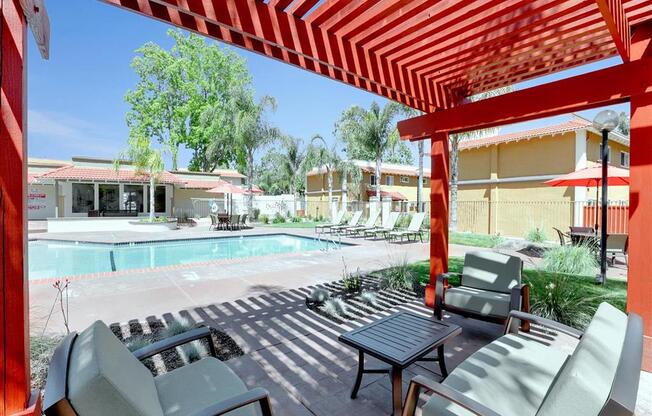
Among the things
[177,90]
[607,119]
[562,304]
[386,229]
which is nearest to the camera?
[562,304]

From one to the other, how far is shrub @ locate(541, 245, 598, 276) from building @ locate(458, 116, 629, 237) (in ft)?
26.8

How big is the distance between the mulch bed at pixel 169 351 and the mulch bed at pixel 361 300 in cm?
145

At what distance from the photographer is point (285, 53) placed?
349 centimetres

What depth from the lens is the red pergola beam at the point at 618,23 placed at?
7.60 feet

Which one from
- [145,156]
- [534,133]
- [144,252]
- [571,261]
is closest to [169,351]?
[571,261]

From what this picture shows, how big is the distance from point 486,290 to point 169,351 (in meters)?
4.00

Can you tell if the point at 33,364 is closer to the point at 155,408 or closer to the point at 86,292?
the point at 155,408

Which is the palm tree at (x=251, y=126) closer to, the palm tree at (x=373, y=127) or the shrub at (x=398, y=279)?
the palm tree at (x=373, y=127)

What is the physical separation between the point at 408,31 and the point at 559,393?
3.31 m

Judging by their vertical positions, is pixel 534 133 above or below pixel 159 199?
above

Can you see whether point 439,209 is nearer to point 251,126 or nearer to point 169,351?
point 169,351

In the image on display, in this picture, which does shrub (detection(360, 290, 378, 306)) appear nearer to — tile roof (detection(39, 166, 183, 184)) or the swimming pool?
the swimming pool

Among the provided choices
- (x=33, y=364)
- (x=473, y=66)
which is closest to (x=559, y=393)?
(x=473, y=66)

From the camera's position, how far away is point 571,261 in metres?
6.76
